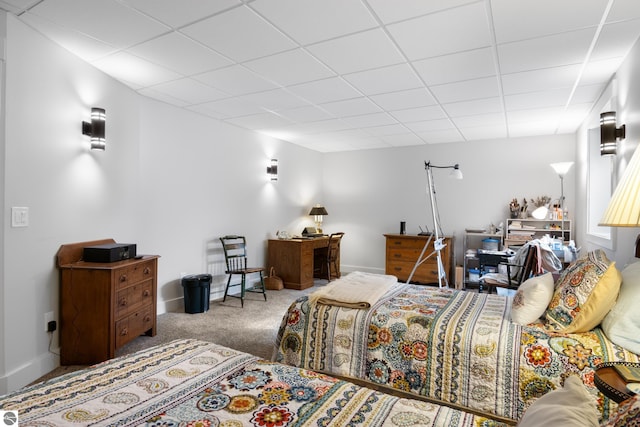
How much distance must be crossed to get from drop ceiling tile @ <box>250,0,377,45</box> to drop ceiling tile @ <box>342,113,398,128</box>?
2.16m

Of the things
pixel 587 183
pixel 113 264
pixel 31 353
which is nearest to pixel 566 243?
pixel 587 183

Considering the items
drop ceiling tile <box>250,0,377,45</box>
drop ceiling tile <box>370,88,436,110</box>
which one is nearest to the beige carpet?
drop ceiling tile <box>250,0,377,45</box>

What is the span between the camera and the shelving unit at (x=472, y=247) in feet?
18.4

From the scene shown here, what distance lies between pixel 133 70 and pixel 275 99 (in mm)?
1437

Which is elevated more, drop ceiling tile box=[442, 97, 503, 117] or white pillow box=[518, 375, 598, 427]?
drop ceiling tile box=[442, 97, 503, 117]

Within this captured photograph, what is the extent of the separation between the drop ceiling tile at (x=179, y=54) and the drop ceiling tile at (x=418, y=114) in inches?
91.2

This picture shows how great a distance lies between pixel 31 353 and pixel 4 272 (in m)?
0.66

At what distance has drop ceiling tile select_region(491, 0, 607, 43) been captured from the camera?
7.04ft

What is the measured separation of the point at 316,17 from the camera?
7.66ft

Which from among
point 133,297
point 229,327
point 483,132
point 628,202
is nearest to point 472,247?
point 483,132

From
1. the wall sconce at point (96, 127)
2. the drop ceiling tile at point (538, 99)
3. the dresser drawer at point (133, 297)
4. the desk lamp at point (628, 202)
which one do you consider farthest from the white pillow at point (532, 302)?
the wall sconce at point (96, 127)

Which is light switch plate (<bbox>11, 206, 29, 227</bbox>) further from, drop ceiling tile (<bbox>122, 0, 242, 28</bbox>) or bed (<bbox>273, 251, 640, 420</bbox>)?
bed (<bbox>273, 251, 640, 420</bbox>)

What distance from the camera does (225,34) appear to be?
2572 mm

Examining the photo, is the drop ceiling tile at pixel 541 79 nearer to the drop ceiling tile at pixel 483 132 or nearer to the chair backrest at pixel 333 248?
the drop ceiling tile at pixel 483 132
